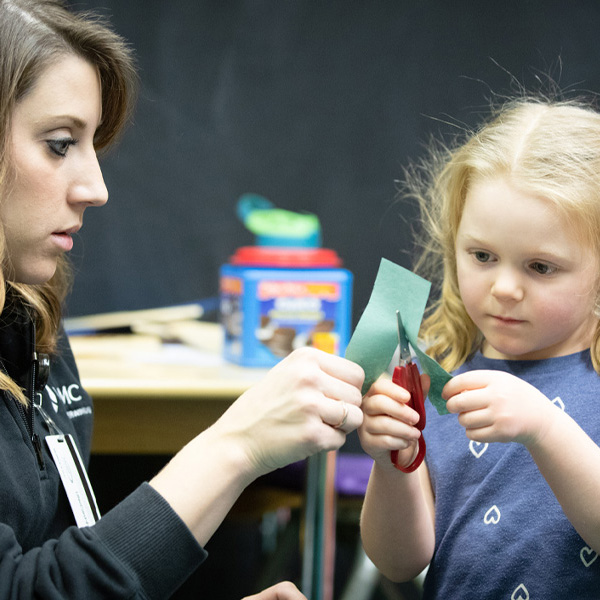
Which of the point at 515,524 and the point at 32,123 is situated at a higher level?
the point at 32,123

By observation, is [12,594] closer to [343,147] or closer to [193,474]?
[193,474]

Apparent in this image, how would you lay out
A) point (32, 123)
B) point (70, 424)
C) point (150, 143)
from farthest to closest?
point (150, 143), point (70, 424), point (32, 123)

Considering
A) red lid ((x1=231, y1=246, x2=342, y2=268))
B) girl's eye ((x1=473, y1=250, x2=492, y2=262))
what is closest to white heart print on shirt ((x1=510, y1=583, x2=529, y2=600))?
girl's eye ((x1=473, y1=250, x2=492, y2=262))

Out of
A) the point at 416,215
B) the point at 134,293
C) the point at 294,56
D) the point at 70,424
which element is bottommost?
the point at 134,293

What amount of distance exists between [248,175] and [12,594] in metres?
2.32

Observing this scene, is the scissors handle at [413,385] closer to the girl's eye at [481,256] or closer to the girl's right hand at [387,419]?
the girl's right hand at [387,419]

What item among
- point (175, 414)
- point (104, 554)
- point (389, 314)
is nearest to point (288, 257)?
point (175, 414)

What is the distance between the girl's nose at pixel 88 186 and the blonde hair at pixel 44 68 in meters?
0.07

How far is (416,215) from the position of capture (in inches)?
116

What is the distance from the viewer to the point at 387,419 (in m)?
0.83

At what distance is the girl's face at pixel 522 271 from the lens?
886 mm

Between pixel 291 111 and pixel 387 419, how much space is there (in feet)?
7.38

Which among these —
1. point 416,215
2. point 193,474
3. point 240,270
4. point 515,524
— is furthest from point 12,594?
point 416,215

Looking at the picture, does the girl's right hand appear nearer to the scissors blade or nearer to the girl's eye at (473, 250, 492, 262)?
the scissors blade
